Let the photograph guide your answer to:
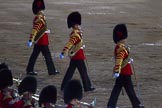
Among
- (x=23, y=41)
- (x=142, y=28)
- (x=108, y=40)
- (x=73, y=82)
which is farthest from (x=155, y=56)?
(x=73, y=82)

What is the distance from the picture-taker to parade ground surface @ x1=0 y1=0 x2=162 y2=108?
15.9 m

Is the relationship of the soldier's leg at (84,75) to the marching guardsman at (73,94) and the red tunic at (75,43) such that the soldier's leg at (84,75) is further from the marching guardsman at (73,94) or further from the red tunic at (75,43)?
the marching guardsman at (73,94)

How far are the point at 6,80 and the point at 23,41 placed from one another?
12.0m

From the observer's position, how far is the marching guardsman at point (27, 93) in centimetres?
1020

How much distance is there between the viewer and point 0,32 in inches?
989

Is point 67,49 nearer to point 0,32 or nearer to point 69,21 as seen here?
point 69,21

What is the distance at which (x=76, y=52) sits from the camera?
48.7ft

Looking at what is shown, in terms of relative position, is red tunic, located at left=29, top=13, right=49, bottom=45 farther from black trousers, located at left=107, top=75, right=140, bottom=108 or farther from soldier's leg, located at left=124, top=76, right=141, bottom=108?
soldier's leg, located at left=124, top=76, right=141, bottom=108

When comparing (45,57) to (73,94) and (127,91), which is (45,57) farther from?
(73,94)

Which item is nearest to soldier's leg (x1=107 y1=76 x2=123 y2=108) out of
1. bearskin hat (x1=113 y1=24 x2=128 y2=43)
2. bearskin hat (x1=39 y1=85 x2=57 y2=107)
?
bearskin hat (x1=113 y1=24 x2=128 y2=43)

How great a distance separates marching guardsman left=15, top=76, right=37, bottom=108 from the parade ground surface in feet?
11.2

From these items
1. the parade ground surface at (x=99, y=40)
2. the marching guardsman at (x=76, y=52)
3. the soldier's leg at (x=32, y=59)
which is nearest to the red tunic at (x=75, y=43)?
the marching guardsman at (x=76, y=52)

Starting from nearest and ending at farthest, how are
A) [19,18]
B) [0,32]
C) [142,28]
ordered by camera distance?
[0,32]
[142,28]
[19,18]

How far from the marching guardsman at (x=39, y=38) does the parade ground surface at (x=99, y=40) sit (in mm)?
255
